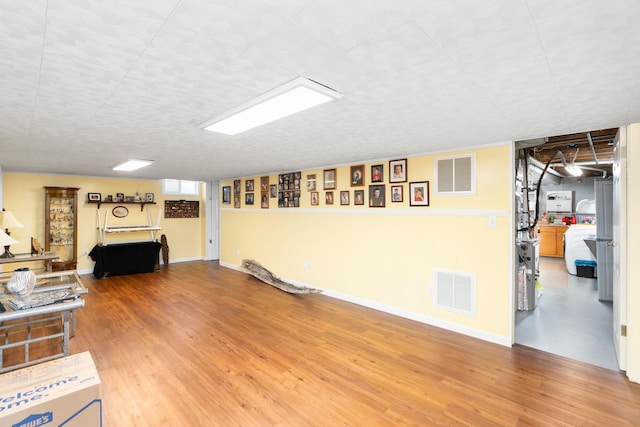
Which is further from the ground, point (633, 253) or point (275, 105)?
point (275, 105)

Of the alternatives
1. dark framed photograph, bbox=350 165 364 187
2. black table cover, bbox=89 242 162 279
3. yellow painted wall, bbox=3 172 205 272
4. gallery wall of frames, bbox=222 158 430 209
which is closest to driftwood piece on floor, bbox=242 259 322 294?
gallery wall of frames, bbox=222 158 430 209

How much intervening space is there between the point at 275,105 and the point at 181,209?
7.05m

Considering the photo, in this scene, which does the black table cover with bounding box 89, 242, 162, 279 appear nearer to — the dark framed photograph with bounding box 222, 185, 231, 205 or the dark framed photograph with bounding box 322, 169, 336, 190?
the dark framed photograph with bounding box 222, 185, 231, 205

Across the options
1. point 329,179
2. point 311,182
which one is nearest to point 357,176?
point 329,179

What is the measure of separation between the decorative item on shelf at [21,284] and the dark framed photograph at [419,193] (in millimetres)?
4118

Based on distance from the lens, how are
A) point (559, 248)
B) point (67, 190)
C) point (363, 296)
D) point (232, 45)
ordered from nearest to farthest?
point (232, 45), point (363, 296), point (67, 190), point (559, 248)

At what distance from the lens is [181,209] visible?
26.6 feet

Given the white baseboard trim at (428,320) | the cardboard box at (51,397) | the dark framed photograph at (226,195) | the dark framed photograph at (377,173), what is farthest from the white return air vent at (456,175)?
the dark framed photograph at (226,195)

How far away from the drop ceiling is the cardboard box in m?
1.64

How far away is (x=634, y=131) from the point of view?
254 cm

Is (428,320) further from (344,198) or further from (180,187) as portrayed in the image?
(180,187)

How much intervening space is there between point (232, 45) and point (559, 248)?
1045cm

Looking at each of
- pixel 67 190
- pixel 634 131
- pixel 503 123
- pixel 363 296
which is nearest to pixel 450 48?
pixel 503 123

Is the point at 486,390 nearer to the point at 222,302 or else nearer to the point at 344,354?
the point at 344,354
